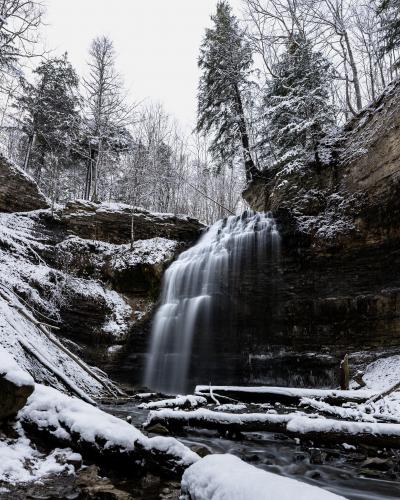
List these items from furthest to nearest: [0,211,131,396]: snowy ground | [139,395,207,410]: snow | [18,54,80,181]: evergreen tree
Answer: [18,54,80,181]: evergreen tree
[139,395,207,410]: snow
[0,211,131,396]: snowy ground

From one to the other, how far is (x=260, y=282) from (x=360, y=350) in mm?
3941

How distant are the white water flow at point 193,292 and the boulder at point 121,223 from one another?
9.23ft

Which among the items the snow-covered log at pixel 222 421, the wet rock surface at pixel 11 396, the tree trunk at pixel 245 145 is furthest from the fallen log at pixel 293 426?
the tree trunk at pixel 245 145

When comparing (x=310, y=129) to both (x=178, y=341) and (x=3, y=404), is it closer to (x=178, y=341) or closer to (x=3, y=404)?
(x=178, y=341)

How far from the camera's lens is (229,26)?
2334 centimetres

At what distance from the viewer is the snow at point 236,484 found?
1.84 meters

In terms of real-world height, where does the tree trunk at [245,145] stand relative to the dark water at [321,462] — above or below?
above

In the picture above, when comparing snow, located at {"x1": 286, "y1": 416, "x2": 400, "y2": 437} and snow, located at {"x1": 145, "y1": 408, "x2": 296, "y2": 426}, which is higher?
snow, located at {"x1": 286, "y1": 416, "x2": 400, "y2": 437}

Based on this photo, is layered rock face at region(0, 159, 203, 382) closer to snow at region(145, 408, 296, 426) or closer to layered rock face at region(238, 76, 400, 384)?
layered rock face at region(238, 76, 400, 384)

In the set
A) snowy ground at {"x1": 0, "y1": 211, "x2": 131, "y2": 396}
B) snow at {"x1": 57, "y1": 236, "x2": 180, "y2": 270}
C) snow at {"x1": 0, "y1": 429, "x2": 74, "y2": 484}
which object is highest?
snow at {"x1": 57, "y1": 236, "x2": 180, "y2": 270}

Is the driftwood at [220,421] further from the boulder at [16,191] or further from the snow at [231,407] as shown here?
the boulder at [16,191]

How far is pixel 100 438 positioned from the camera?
345cm

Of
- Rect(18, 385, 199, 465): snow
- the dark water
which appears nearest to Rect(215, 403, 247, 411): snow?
the dark water

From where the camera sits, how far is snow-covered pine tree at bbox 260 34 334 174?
1478 centimetres
